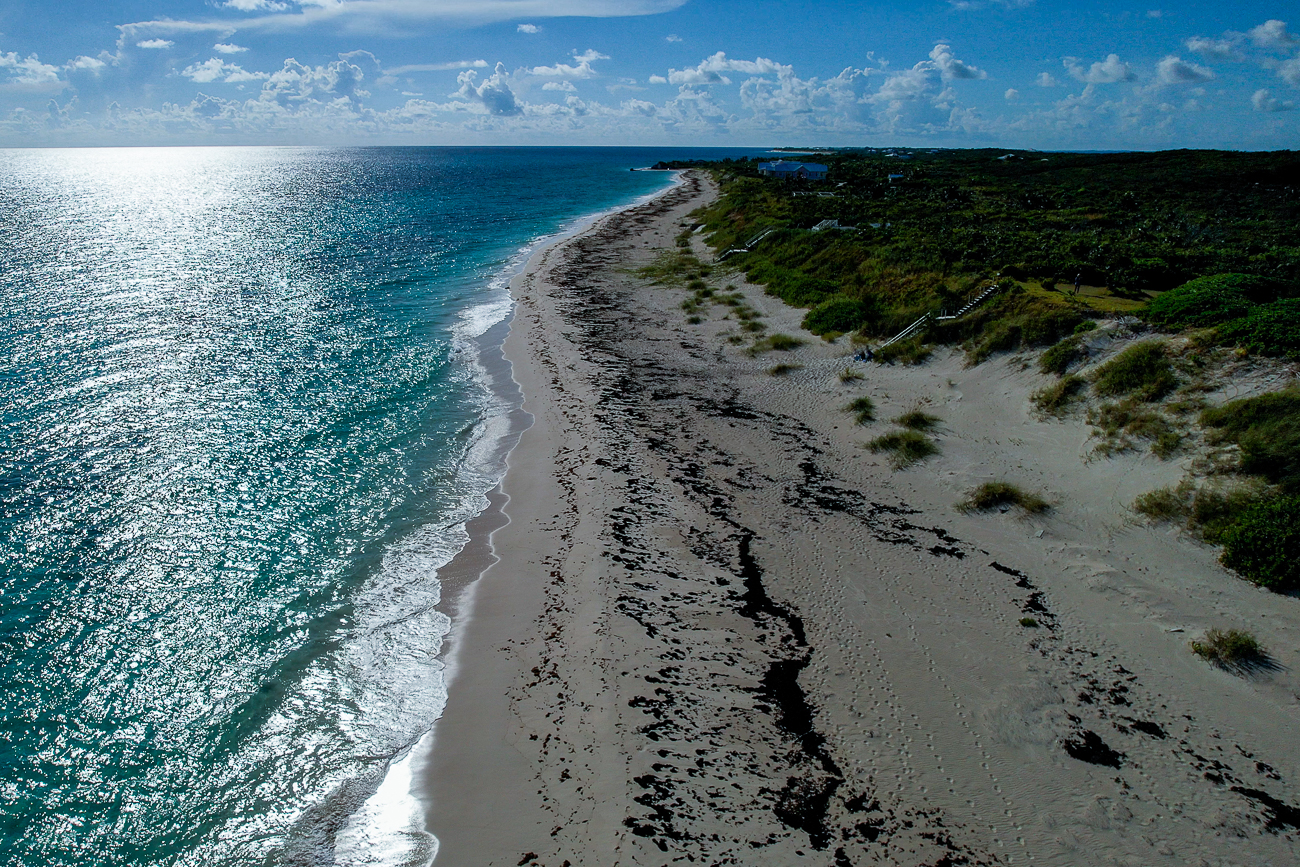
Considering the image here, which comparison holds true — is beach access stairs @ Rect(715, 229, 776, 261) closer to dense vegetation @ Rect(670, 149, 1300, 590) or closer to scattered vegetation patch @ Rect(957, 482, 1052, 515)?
dense vegetation @ Rect(670, 149, 1300, 590)

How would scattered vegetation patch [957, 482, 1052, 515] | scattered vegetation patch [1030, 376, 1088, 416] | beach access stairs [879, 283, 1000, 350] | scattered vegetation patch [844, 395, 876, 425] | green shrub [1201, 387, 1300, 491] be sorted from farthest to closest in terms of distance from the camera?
1. beach access stairs [879, 283, 1000, 350]
2. scattered vegetation patch [844, 395, 876, 425]
3. scattered vegetation patch [1030, 376, 1088, 416]
4. scattered vegetation patch [957, 482, 1052, 515]
5. green shrub [1201, 387, 1300, 491]

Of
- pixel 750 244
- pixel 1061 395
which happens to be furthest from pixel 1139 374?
pixel 750 244

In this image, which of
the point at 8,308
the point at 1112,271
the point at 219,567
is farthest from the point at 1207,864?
the point at 8,308

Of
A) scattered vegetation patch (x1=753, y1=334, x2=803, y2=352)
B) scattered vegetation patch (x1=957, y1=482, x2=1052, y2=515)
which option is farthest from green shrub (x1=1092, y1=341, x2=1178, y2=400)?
scattered vegetation patch (x1=753, y1=334, x2=803, y2=352)

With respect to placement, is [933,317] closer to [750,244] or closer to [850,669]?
[850,669]

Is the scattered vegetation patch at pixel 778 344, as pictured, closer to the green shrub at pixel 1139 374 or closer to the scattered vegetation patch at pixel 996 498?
the green shrub at pixel 1139 374

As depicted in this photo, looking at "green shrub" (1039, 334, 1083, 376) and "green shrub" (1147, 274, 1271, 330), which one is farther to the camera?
"green shrub" (1039, 334, 1083, 376)

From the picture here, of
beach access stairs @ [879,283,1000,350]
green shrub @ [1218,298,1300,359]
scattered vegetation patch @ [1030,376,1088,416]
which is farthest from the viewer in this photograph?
beach access stairs @ [879,283,1000,350]
